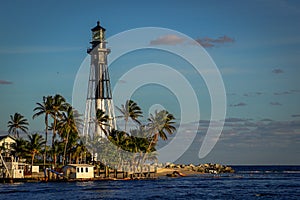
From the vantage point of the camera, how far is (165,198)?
2800 inches

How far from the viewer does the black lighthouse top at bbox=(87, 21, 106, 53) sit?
406 ft

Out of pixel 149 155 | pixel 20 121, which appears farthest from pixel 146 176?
pixel 20 121

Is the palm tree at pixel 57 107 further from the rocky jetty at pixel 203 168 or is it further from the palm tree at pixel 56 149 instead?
the rocky jetty at pixel 203 168

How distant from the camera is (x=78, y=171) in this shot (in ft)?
352

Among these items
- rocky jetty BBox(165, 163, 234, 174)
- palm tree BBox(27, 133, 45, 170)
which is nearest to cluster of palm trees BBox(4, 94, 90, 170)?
palm tree BBox(27, 133, 45, 170)

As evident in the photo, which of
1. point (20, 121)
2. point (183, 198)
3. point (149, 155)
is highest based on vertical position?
point (20, 121)

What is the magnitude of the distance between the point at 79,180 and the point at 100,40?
34.2m

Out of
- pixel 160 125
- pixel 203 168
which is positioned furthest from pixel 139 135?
pixel 203 168

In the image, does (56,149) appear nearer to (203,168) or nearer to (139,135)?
(139,135)

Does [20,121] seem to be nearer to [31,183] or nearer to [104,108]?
[104,108]

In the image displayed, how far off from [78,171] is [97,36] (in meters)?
33.5

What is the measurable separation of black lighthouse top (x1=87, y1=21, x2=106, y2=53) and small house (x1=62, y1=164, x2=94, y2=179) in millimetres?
28560

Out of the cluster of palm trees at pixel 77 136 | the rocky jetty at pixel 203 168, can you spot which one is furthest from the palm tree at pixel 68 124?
the rocky jetty at pixel 203 168

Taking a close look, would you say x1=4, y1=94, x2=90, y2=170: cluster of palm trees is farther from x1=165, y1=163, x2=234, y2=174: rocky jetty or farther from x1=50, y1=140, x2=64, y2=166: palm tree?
x1=165, y1=163, x2=234, y2=174: rocky jetty
